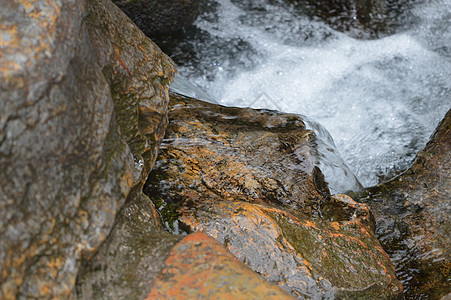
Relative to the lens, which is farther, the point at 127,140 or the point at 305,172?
the point at 305,172

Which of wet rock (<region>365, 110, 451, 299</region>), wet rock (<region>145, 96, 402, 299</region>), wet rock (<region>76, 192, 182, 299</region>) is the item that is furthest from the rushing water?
wet rock (<region>76, 192, 182, 299</region>)

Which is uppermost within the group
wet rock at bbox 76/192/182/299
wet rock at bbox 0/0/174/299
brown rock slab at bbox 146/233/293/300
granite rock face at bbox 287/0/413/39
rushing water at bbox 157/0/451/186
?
wet rock at bbox 0/0/174/299

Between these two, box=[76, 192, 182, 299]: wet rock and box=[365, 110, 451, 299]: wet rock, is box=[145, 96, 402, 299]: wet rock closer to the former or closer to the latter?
box=[365, 110, 451, 299]: wet rock

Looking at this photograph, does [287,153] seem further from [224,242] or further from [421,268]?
[421,268]

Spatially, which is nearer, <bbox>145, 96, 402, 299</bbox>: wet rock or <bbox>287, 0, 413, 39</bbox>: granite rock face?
<bbox>145, 96, 402, 299</bbox>: wet rock

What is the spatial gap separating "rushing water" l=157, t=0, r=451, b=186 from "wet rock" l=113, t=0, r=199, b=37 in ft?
0.58

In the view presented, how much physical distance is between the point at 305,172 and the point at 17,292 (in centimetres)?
195

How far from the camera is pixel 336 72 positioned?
199 inches

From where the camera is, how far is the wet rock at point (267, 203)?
229 centimetres

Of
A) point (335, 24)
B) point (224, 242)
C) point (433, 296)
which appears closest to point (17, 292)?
point (224, 242)

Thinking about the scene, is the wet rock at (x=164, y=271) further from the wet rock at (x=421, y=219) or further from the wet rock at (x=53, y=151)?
the wet rock at (x=421, y=219)

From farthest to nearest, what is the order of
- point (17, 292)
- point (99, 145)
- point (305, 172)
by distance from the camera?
point (305, 172) → point (99, 145) → point (17, 292)

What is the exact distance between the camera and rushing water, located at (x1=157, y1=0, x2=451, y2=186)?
14.4 ft

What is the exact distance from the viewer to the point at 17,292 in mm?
1369
